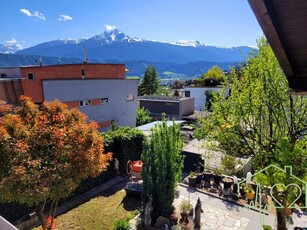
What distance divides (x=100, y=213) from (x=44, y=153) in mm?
5749

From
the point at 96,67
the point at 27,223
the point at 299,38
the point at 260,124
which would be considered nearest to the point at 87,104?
the point at 96,67

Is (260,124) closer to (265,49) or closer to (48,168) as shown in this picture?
(265,49)

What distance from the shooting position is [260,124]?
10.1 meters

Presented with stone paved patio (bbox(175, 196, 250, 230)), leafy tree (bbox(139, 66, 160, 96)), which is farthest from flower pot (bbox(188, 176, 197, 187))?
leafy tree (bbox(139, 66, 160, 96))

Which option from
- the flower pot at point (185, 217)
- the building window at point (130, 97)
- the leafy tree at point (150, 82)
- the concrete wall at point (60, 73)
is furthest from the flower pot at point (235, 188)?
the leafy tree at point (150, 82)

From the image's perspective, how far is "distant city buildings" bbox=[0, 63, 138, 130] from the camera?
21.4 m

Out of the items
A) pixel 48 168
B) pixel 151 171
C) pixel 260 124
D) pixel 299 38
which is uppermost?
pixel 299 38

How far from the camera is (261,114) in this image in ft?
33.0

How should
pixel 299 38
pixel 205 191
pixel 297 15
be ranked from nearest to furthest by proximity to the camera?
pixel 297 15 < pixel 299 38 < pixel 205 191

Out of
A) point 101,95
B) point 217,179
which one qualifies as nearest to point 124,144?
point 217,179

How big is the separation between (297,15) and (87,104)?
24631 millimetres

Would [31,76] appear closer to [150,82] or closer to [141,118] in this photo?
[141,118]

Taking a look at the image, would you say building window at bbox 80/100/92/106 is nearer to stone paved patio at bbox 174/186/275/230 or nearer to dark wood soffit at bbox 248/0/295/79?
stone paved patio at bbox 174/186/275/230

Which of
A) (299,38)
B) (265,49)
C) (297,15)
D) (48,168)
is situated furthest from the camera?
(265,49)
